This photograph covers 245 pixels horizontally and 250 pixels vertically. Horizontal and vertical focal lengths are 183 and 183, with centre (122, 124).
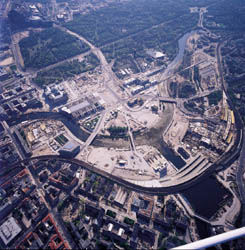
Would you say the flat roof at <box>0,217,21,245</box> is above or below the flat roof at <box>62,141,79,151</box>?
below

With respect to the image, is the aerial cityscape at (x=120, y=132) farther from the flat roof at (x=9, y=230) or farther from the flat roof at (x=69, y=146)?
the flat roof at (x=69, y=146)

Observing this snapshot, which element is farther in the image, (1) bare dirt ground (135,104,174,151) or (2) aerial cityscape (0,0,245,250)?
(1) bare dirt ground (135,104,174,151)

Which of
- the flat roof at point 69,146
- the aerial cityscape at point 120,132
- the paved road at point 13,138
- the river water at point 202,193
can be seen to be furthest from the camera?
the paved road at point 13,138

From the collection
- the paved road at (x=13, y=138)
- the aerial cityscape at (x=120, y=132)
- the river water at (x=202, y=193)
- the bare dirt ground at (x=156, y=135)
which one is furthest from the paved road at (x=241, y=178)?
the paved road at (x=13, y=138)

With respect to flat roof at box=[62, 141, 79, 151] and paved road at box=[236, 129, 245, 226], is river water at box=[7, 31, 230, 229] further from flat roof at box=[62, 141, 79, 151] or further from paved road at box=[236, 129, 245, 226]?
flat roof at box=[62, 141, 79, 151]

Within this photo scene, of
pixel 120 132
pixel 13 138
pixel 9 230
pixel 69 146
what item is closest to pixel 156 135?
pixel 120 132

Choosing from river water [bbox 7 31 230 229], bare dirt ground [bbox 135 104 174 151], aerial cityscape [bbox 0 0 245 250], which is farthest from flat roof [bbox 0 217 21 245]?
bare dirt ground [bbox 135 104 174 151]

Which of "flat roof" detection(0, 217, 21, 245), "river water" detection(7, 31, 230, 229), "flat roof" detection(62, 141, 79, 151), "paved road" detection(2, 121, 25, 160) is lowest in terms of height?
"river water" detection(7, 31, 230, 229)

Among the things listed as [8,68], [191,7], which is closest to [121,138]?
[8,68]
